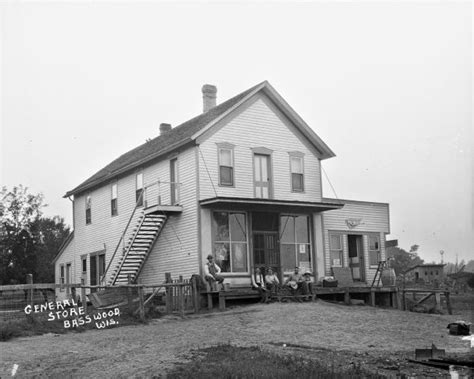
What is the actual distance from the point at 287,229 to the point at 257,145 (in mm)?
3731

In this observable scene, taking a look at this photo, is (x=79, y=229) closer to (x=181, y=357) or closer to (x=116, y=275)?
(x=116, y=275)

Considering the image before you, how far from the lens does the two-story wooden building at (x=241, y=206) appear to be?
1059 inches

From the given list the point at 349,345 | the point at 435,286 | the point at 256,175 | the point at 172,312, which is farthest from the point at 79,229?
the point at 349,345

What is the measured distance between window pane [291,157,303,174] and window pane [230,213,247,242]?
358 cm

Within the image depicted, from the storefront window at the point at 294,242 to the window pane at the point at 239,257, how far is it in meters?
1.90

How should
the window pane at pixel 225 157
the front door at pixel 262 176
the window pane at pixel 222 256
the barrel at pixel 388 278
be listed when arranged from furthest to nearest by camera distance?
the barrel at pixel 388 278
the front door at pixel 262 176
the window pane at pixel 225 157
the window pane at pixel 222 256

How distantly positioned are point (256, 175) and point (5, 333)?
13065 mm

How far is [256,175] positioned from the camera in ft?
93.4

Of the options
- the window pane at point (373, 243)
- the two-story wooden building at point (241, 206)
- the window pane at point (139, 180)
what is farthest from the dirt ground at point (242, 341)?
the window pane at point (139, 180)

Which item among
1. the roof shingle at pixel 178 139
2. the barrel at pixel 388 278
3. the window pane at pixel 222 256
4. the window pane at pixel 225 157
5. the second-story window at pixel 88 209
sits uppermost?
the roof shingle at pixel 178 139

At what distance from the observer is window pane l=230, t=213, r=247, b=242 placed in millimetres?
27359

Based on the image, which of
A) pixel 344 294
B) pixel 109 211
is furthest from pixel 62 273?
pixel 344 294

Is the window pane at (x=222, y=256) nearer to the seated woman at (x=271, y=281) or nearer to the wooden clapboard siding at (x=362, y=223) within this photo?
the seated woman at (x=271, y=281)

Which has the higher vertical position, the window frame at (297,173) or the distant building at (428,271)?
the window frame at (297,173)
